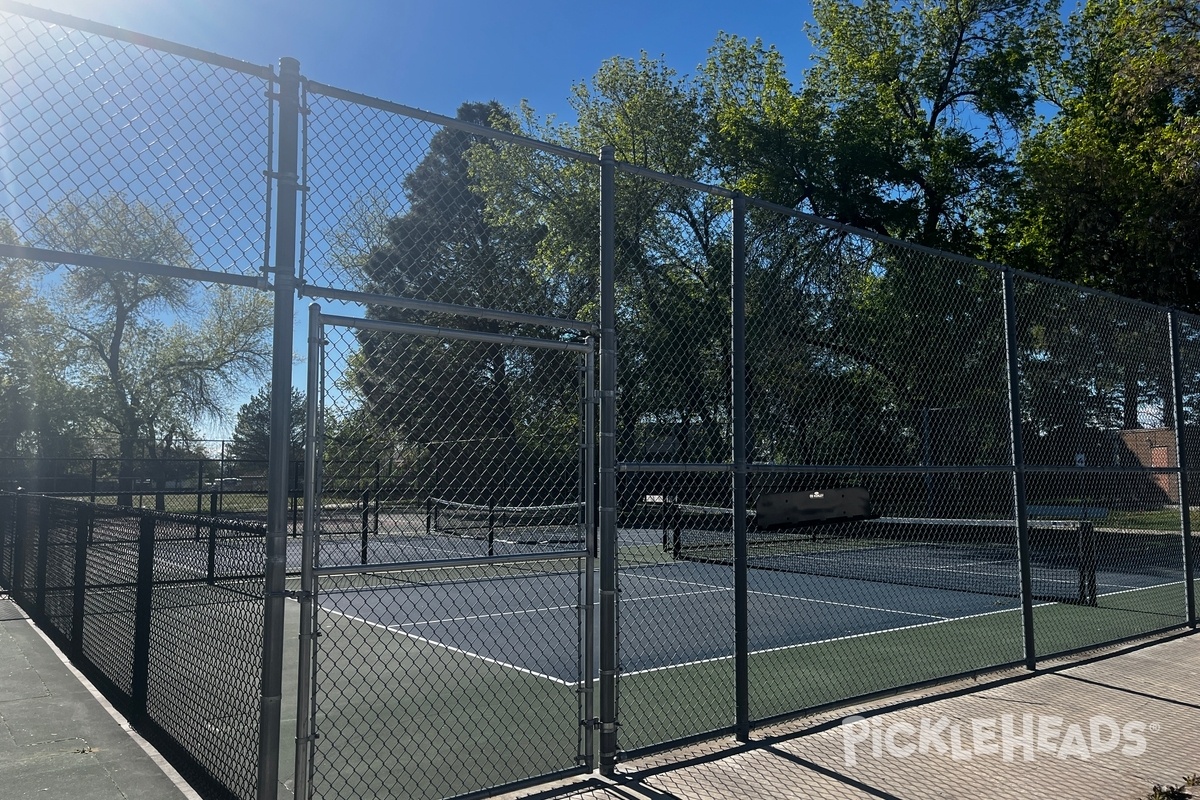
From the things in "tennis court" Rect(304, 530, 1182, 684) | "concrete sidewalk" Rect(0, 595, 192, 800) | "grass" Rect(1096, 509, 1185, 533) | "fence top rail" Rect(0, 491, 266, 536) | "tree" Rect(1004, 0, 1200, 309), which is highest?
"tree" Rect(1004, 0, 1200, 309)

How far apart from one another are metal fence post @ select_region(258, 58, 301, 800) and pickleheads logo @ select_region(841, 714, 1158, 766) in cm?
297

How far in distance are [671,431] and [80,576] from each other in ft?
15.5

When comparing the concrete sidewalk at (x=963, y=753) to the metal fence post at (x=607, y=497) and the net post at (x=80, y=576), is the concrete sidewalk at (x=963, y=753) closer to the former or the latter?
the metal fence post at (x=607, y=497)

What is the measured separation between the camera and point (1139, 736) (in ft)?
17.0

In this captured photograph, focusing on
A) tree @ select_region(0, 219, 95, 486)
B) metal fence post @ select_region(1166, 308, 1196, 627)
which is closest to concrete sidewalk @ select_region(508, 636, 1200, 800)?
metal fence post @ select_region(1166, 308, 1196, 627)

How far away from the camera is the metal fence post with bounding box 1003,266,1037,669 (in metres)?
6.88

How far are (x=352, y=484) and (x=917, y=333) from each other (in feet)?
31.4

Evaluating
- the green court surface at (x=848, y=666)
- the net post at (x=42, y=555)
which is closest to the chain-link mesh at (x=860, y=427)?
the green court surface at (x=848, y=666)

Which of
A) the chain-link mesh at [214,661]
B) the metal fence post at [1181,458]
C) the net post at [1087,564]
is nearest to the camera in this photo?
the chain-link mesh at [214,661]

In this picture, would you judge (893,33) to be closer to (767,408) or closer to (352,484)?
(767,408)

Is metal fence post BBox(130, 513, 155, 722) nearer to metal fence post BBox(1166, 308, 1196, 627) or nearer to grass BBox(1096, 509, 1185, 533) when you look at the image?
metal fence post BBox(1166, 308, 1196, 627)

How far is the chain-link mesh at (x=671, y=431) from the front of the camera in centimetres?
590

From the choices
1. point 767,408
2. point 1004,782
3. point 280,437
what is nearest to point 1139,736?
point 1004,782

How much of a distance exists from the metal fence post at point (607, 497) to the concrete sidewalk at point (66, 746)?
2034 millimetres
